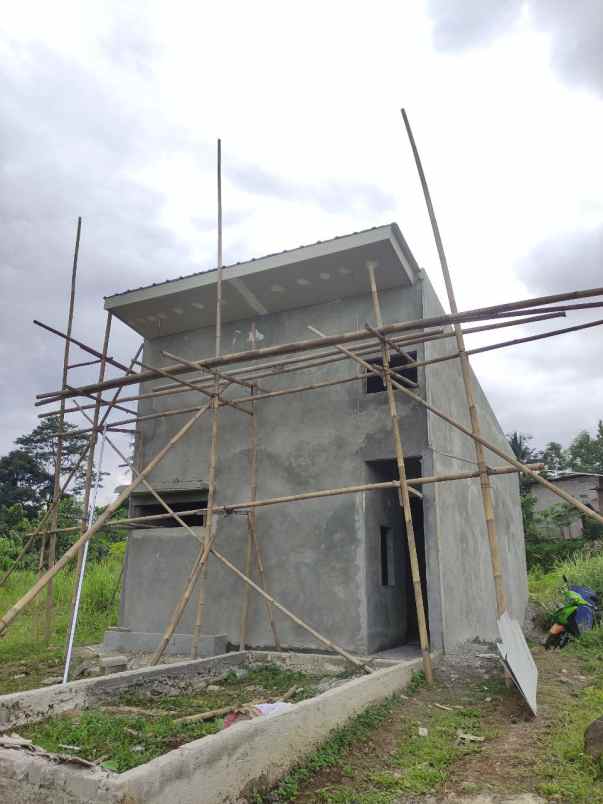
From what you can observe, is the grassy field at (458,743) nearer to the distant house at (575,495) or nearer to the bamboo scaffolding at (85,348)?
the bamboo scaffolding at (85,348)

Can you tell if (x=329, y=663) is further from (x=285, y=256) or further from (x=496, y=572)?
(x=285, y=256)

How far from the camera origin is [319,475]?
9273mm

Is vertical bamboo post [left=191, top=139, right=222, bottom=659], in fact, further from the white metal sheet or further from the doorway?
the white metal sheet

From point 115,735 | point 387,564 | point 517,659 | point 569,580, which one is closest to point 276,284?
point 387,564

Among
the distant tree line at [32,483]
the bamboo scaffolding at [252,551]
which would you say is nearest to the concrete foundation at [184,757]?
the bamboo scaffolding at [252,551]

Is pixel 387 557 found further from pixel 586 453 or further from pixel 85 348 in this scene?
pixel 586 453

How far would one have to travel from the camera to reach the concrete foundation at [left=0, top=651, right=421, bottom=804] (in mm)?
3238

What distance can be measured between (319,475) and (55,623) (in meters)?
8.47

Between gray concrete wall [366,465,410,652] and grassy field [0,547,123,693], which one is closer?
gray concrete wall [366,465,410,652]

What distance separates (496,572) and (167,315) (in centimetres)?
726

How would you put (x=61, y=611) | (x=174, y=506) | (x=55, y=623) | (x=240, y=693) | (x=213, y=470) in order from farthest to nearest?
(x=61, y=611), (x=55, y=623), (x=174, y=506), (x=213, y=470), (x=240, y=693)

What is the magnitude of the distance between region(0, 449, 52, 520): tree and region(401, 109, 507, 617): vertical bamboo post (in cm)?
2834

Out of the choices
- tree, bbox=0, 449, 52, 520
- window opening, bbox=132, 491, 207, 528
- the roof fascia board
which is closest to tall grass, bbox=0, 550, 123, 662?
window opening, bbox=132, 491, 207, 528

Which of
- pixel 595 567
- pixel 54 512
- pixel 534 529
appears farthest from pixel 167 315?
pixel 534 529
